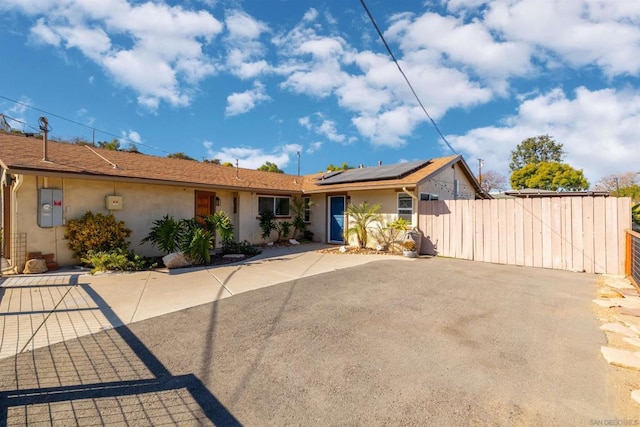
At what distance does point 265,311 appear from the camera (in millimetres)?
4434

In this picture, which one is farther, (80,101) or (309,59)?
(80,101)

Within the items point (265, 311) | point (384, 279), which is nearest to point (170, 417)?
point (265, 311)

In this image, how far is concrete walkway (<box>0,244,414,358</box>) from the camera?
369 cm

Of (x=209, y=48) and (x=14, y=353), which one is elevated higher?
(x=209, y=48)

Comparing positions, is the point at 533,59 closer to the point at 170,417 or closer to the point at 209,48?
the point at 209,48

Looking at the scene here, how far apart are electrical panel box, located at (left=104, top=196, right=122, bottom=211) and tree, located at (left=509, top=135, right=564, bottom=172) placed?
141ft

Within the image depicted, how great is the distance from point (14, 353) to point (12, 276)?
201 inches

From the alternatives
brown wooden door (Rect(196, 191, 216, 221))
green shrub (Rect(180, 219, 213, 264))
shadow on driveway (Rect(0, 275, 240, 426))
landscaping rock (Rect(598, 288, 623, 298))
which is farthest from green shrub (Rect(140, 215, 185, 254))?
landscaping rock (Rect(598, 288, 623, 298))

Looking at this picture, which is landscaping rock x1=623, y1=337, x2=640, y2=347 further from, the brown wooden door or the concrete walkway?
the brown wooden door

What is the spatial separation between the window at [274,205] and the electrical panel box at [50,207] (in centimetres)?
669

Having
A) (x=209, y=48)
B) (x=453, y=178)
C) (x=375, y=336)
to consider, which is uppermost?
(x=209, y=48)

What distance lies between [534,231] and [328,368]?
28.0 feet

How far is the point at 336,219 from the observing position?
1312 centimetres

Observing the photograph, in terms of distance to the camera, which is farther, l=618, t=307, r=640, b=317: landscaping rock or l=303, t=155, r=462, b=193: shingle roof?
l=303, t=155, r=462, b=193: shingle roof
